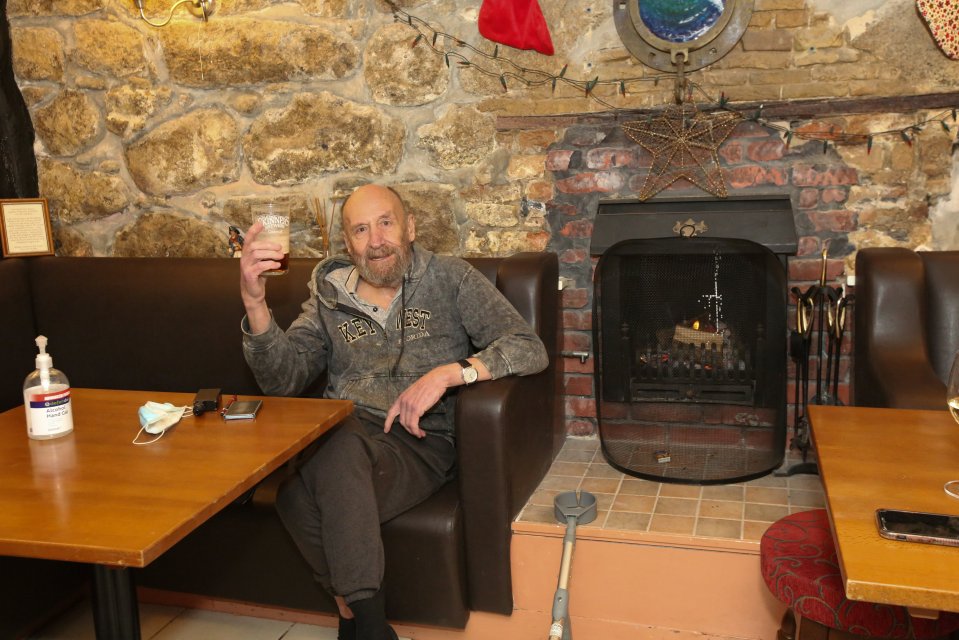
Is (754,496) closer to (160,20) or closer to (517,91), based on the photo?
(517,91)

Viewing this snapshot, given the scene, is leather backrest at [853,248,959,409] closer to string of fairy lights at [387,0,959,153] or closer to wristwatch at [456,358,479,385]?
string of fairy lights at [387,0,959,153]

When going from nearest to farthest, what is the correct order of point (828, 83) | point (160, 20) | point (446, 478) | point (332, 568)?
point (332, 568)
point (446, 478)
point (828, 83)
point (160, 20)

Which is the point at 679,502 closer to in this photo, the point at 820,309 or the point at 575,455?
the point at 575,455

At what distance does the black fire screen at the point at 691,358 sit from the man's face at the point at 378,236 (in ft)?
2.06

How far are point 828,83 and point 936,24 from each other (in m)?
0.32

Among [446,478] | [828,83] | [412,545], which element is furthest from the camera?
[828,83]

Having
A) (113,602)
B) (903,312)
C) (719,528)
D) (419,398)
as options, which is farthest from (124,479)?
(903,312)

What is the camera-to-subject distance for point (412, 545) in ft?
6.84

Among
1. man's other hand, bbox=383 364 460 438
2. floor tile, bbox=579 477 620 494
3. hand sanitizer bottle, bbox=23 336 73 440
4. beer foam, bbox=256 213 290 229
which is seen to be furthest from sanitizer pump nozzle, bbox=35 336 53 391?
floor tile, bbox=579 477 620 494

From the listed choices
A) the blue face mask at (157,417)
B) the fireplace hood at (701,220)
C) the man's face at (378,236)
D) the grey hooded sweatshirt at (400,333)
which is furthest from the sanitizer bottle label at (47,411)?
the fireplace hood at (701,220)

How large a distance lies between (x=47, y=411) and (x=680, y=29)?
2.07 meters

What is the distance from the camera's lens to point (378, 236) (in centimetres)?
232

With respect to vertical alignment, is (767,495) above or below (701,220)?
below

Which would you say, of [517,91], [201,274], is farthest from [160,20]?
[517,91]
